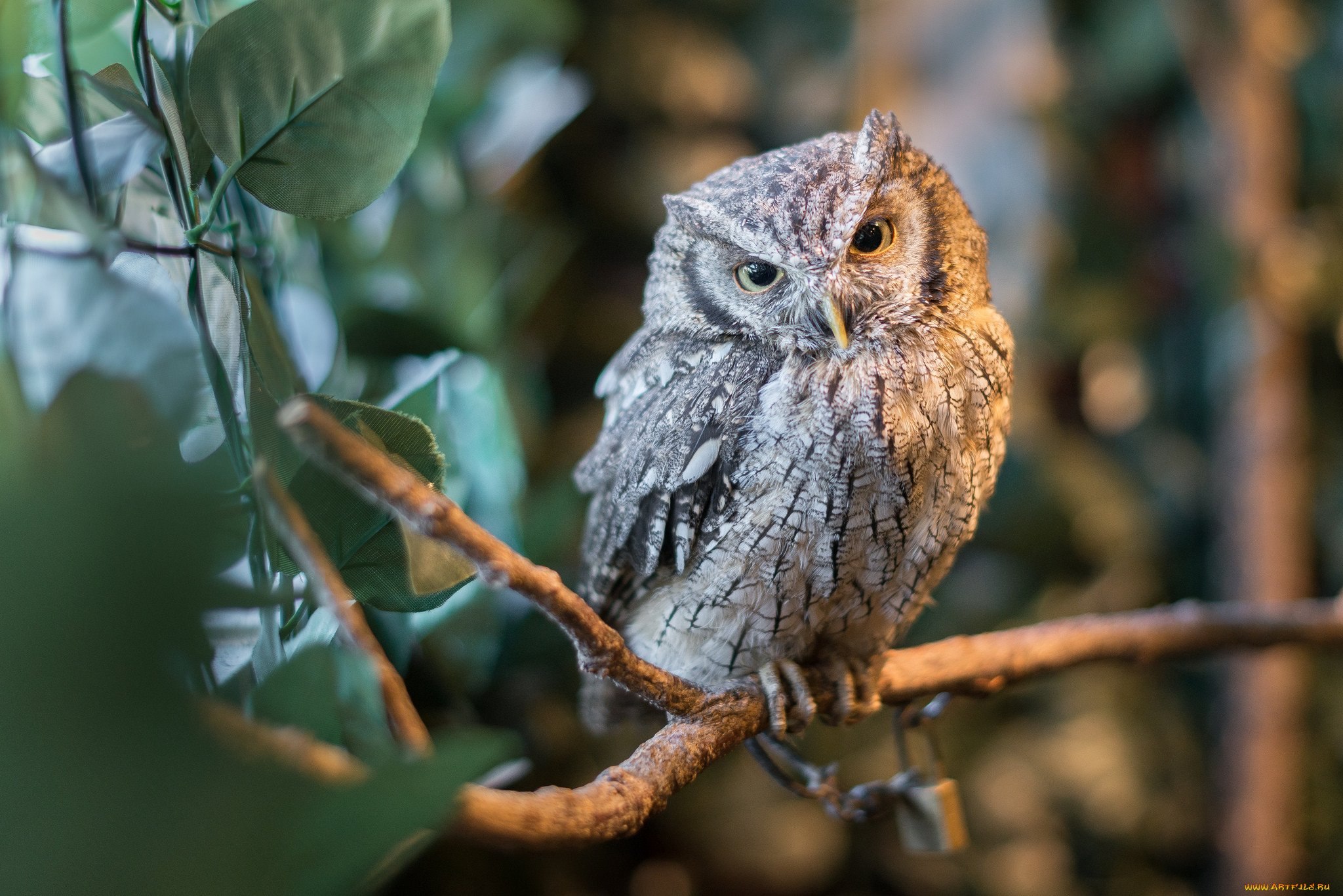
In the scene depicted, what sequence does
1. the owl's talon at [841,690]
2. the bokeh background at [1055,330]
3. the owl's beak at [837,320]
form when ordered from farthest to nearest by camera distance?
1. the bokeh background at [1055,330]
2. the owl's talon at [841,690]
3. the owl's beak at [837,320]

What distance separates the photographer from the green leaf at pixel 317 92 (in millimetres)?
608

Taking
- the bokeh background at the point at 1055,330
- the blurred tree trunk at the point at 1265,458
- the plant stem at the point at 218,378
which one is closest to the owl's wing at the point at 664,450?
the plant stem at the point at 218,378

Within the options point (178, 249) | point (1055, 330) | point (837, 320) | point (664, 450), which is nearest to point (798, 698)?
point (664, 450)

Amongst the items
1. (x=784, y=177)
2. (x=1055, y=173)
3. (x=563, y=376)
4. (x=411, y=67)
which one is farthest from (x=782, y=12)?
(x=411, y=67)

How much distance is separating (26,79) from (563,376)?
169cm

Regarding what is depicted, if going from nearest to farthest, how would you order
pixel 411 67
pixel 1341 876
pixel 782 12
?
1. pixel 411 67
2. pixel 1341 876
3. pixel 782 12

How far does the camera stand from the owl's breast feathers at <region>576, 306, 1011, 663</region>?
89 centimetres

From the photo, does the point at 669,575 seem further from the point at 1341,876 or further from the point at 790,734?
the point at 1341,876

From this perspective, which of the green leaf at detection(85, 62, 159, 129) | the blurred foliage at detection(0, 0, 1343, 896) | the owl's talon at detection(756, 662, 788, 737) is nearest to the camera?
the blurred foliage at detection(0, 0, 1343, 896)

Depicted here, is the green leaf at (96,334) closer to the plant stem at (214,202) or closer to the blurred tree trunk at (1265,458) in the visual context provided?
the plant stem at (214,202)

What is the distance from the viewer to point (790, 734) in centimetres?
104

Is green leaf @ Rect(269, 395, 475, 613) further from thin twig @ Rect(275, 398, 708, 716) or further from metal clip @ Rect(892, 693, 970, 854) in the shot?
metal clip @ Rect(892, 693, 970, 854)

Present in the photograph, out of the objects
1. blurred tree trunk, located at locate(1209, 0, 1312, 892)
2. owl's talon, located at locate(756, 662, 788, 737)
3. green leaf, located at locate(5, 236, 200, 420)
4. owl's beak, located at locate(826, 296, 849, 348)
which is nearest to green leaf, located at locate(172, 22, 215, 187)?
green leaf, located at locate(5, 236, 200, 420)

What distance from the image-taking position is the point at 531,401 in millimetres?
1753
